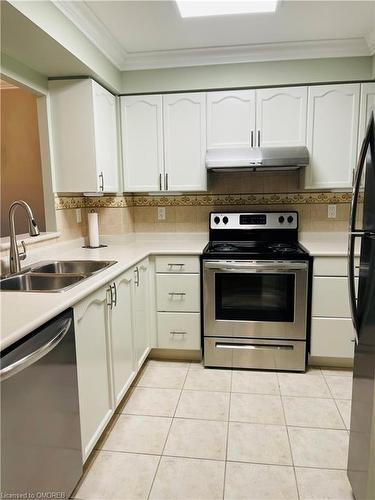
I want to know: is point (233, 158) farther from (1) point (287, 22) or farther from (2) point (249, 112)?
(1) point (287, 22)

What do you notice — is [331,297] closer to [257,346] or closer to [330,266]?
[330,266]

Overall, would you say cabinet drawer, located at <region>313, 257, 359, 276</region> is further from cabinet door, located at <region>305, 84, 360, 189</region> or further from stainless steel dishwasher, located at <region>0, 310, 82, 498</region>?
stainless steel dishwasher, located at <region>0, 310, 82, 498</region>

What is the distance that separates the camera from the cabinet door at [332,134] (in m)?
2.74

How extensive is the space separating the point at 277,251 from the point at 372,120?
4.65ft

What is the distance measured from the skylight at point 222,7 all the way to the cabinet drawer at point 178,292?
5.70ft

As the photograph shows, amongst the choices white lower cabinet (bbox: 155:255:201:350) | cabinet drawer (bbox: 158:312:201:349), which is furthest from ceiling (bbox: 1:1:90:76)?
cabinet drawer (bbox: 158:312:201:349)

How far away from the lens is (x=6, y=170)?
3035 millimetres

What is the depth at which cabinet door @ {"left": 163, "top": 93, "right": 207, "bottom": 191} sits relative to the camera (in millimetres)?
2893

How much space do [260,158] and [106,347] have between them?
1733mm

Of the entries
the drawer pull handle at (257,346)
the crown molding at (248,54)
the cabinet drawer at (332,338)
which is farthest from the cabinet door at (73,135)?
the cabinet drawer at (332,338)

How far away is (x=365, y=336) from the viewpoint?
138 centimetres

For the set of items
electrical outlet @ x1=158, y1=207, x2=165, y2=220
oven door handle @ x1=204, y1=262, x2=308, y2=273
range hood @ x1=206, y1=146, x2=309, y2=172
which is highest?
range hood @ x1=206, y1=146, x2=309, y2=172

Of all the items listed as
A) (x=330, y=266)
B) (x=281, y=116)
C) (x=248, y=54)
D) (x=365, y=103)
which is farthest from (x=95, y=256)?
(x=365, y=103)

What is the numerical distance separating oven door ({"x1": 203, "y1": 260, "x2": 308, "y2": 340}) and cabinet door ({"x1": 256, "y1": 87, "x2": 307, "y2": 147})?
100 centimetres
